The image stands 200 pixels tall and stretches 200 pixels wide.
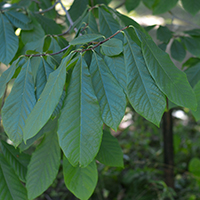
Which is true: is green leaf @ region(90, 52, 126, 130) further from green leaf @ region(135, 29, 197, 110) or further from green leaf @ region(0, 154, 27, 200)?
green leaf @ region(0, 154, 27, 200)

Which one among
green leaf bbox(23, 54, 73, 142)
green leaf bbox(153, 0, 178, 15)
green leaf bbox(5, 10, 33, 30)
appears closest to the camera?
green leaf bbox(23, 54, 73, 142)

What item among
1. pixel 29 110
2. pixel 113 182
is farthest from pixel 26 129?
pixel 113 182

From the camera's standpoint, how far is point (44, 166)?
604mm

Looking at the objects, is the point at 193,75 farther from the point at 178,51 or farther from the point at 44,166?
the point at 44,166

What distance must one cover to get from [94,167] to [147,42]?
35cm

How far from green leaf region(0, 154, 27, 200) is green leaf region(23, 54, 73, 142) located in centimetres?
25

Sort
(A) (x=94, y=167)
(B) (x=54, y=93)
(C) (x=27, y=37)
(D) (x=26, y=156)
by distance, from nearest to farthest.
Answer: (B) (x=54, y=93) → (A) (x=94, y=167) → (D) (x=26, y=156) → (C) (x=27, y=37)

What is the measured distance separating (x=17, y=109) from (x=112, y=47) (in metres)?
0.26

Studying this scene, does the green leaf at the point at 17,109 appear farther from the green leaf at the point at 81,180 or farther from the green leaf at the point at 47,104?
the green leaf at the point at 81,180

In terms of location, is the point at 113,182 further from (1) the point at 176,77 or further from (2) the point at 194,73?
(1) the point at 176,77

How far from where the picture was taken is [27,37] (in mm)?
816

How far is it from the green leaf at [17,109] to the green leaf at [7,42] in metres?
0.23

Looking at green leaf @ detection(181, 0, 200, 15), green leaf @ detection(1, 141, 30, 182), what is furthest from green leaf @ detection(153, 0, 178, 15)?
green leaf @ detection(1, 141, 30, 182)

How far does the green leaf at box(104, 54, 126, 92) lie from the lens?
1.54 feet
